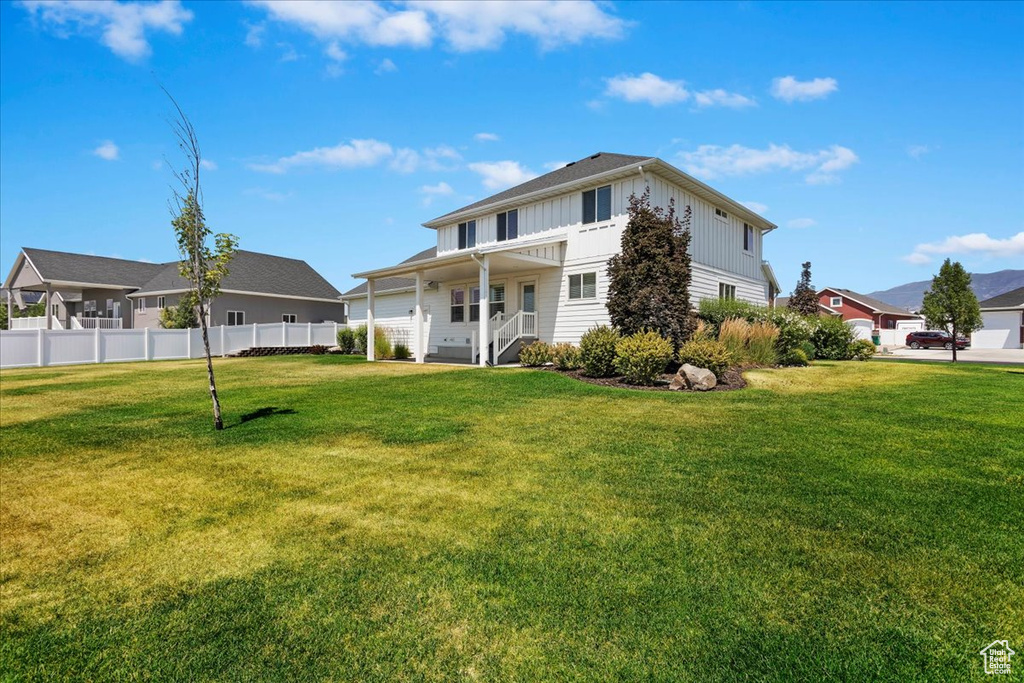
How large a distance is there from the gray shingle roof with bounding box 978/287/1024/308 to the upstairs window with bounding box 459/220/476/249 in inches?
1633

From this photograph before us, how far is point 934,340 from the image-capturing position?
38.4 meters

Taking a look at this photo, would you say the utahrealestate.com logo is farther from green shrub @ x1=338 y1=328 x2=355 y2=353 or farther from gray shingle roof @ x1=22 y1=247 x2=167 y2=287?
gray shingle roof @ x1=22 y1=247 x2=167 y2=287

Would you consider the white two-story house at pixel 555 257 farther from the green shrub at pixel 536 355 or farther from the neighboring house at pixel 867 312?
the neighboring house at pixel 867 312

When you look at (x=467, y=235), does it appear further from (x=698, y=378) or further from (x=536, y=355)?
(x=698, y=378)

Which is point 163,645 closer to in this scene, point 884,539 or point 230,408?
point 884,539

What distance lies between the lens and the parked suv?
37406 mm

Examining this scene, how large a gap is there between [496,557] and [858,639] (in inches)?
81.1

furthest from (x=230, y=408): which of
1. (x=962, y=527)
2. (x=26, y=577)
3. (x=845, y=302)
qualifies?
(x=845, y=302)

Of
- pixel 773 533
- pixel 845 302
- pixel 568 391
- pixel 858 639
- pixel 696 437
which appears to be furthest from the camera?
pixel 845 302

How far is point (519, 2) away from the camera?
1020cm

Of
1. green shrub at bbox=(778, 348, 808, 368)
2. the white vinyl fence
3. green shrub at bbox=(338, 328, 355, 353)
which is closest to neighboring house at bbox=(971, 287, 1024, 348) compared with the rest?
green shrub at bbox=(778, 348, 808, 368)

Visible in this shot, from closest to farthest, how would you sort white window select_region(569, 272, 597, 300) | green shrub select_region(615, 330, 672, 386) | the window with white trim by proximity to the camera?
green shrub select_region(615, 330, 672, 386) < white window select_region(569, 272, 597, 300) < the window with white trim

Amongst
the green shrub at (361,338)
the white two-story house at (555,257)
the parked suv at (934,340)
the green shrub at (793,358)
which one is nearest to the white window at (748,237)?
the white two-story house at (555,257)

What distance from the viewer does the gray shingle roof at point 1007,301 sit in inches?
1475
